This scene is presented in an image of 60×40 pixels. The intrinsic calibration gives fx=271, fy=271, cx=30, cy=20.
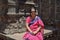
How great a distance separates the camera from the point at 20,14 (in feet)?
34.6

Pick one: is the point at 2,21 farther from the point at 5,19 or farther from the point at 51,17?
the point at 51,17

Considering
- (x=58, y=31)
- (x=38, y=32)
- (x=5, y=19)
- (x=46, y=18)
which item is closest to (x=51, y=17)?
(x=46, y=18)

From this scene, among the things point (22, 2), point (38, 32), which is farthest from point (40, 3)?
point (38, 32)

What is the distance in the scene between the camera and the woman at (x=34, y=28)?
6605 millimetres

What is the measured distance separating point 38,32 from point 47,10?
4963 millimetres

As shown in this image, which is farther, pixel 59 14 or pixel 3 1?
pixel 59 14

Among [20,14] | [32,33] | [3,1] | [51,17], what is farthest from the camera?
[51,17]

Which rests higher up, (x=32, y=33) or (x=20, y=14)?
(x=32, y=33)

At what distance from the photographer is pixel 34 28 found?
263 inches

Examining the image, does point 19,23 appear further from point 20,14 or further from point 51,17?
point 51,17

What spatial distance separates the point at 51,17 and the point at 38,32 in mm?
4717

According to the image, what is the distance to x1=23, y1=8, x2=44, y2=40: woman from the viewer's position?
6.61m

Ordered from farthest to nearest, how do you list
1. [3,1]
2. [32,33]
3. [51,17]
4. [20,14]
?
1. [51,17]
2. [20,14]
3. [3,1]
4. [32,33]

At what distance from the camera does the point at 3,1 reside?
9875 millimetres
